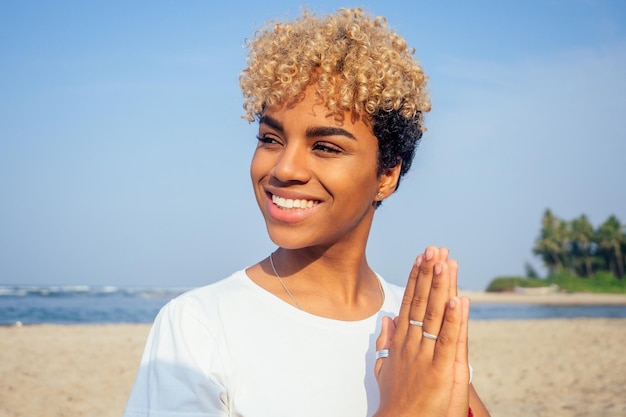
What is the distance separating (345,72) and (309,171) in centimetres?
35

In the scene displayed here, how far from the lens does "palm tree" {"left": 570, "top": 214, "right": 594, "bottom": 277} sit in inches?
2488

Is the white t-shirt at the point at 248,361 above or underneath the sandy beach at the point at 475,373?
above

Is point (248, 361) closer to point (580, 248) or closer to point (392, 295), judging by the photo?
point (392, 295)

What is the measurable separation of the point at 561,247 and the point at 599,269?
467cm

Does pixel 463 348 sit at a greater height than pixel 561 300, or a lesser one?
Result: greater

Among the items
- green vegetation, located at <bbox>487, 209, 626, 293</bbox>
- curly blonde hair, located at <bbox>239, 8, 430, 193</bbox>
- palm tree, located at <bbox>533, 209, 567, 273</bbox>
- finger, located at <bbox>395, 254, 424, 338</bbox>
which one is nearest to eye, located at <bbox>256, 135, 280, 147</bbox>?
curly blonde hair, located at <bbox>239, 8, 430, 193</bbox>

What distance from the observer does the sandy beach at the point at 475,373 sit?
7414 mm

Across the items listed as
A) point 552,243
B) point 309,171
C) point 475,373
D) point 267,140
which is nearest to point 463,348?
point 309,171

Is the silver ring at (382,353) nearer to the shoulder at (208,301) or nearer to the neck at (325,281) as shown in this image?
the neck at (325,281)

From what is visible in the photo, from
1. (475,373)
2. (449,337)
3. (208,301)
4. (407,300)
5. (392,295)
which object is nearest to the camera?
(449,337)

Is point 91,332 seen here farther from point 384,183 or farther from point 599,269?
point 599,269

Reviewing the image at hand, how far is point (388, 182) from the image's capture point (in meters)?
2.36

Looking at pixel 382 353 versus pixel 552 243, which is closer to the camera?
pixel 382 353

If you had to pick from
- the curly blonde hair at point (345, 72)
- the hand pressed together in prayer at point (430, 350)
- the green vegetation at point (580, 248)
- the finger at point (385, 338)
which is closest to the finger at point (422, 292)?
the hand pressed together in prayer at point (430, 350)
